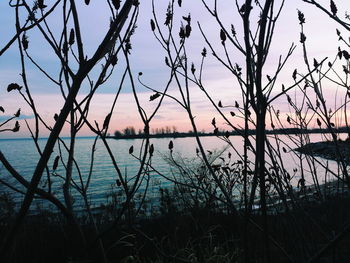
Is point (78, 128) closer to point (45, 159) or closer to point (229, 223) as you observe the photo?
point (45, 159)

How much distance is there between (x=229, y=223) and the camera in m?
7.53

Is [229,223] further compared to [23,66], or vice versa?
[229,223]

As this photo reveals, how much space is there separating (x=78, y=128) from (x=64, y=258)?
522 centimetres

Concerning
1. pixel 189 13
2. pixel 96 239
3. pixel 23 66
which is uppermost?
pixel 189 13

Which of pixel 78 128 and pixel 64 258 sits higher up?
pixel 78 128

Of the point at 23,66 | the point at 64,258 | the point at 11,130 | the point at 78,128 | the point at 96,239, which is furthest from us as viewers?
the point at 64,258

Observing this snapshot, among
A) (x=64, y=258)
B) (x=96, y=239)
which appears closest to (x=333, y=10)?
(x=96, y=239)

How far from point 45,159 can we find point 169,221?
7.40 metres

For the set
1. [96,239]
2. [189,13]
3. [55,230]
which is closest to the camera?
[96,239]

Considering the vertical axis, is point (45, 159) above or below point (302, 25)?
below

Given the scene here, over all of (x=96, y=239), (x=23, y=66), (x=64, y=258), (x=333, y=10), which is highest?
(x=333, y=10)

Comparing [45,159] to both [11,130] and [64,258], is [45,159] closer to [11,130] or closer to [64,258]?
[11,130]

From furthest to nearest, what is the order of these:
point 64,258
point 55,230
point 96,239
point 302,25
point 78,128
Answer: point 55,230 → point 64,258 → point 302,25 → point 78,128 → point 96,239

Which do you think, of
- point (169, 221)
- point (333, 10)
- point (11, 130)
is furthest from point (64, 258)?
point (333, 10)
